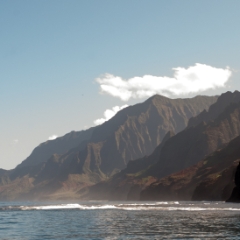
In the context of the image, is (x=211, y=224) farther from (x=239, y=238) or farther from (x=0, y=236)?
(x=0, y=236)

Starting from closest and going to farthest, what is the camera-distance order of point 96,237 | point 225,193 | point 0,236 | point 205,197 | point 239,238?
point 239,238
point 96,237
point 0,236
point 225,193
point 205,197

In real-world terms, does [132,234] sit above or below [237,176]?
below

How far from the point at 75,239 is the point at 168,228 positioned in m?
14.3

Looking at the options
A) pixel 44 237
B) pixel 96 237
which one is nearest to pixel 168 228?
pixel 96 237

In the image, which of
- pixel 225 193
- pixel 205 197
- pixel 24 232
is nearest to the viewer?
pixel 24 232

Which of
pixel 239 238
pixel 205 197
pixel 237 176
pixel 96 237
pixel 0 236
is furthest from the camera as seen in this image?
pixel 205 197

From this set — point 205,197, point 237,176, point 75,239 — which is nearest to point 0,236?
point 75,239

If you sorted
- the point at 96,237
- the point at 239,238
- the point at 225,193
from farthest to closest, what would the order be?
1. the point at 225,193
2. the point at 96,237
3. the point at 239,238

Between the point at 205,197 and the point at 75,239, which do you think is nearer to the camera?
the point at 75,239

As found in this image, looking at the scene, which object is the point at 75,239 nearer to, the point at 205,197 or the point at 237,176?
the point at 237,176

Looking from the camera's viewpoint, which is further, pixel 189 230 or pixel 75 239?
pixel 189 230

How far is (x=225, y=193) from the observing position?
172 metres

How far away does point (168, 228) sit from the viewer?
188ft

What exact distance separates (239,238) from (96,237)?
15.0 meters
